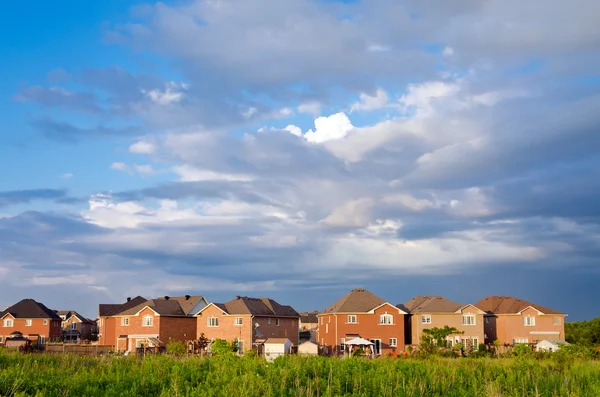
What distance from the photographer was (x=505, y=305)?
81.7 metres

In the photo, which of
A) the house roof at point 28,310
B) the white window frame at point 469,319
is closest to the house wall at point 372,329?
the white window frame at point 469,319

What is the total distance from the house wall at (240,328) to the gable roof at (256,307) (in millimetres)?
496

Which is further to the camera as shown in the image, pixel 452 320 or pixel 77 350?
pixel 452 320

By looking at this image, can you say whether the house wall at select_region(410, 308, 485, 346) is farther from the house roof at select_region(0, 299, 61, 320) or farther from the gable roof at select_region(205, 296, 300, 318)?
the house roof at select_region(0, 299, 61, 320)

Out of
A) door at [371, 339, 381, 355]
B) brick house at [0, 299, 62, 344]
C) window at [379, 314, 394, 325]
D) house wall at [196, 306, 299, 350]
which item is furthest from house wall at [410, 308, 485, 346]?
brick house at [0, 299, 62, 344]

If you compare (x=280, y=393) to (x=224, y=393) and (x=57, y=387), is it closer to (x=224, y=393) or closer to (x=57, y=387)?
(x=224, y=393)

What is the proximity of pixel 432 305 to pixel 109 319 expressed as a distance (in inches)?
1722

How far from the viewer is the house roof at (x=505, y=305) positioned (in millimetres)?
79250

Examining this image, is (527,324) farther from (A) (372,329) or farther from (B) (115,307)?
(B) (115,307)

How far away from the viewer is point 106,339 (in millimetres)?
86812

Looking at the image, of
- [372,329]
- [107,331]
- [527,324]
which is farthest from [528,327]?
[107,331]

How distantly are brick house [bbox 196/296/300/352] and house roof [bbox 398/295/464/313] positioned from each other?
14.7m

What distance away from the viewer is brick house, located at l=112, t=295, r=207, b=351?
74.9 meters

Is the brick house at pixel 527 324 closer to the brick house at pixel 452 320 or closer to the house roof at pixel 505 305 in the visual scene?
the house roof at pixel 505 305
